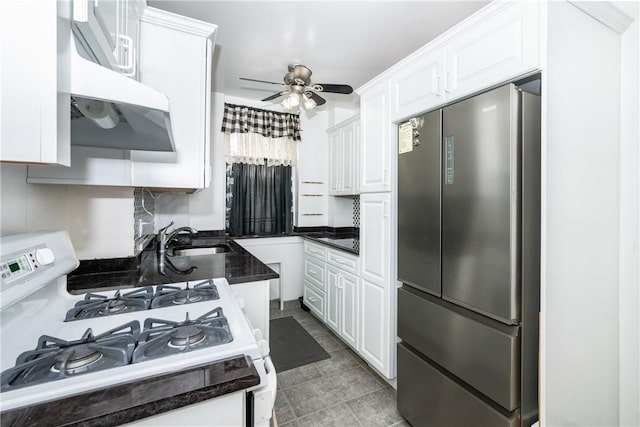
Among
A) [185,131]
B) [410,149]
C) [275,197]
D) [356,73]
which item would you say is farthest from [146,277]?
[356,73]

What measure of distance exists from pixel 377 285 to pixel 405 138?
1.03 meters

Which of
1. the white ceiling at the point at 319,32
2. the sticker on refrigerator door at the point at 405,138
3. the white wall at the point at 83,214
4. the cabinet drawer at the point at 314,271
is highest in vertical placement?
the white ceiling at the point at 319,32

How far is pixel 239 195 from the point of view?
3578 mm

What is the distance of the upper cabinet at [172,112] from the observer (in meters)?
1.37

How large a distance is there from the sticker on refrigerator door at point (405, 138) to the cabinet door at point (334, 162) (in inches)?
66.1

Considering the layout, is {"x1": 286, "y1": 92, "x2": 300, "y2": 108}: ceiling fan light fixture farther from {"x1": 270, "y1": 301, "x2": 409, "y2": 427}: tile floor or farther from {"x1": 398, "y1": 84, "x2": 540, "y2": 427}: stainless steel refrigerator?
{"x1": 270, "y1": 301, "x2": 409, "y2": 427}: tile floor

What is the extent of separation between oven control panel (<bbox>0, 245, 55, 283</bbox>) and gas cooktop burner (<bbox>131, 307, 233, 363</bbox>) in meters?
0.39

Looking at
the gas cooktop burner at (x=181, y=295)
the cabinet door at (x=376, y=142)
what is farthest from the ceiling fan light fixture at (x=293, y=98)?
the gas cooktop burner at (x=181, y=295)

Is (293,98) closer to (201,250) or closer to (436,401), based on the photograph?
(201,250)

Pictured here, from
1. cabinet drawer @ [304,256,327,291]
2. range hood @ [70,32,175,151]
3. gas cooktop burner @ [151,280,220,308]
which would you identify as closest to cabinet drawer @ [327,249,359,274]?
cabinet drawer @ [304,256,327,291]

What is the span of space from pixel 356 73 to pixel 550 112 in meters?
2.07

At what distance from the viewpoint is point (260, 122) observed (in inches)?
137

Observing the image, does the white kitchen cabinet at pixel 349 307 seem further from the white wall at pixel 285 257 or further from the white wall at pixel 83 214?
the white wall at pixel 83 214

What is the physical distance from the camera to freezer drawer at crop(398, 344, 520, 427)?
1.21m
